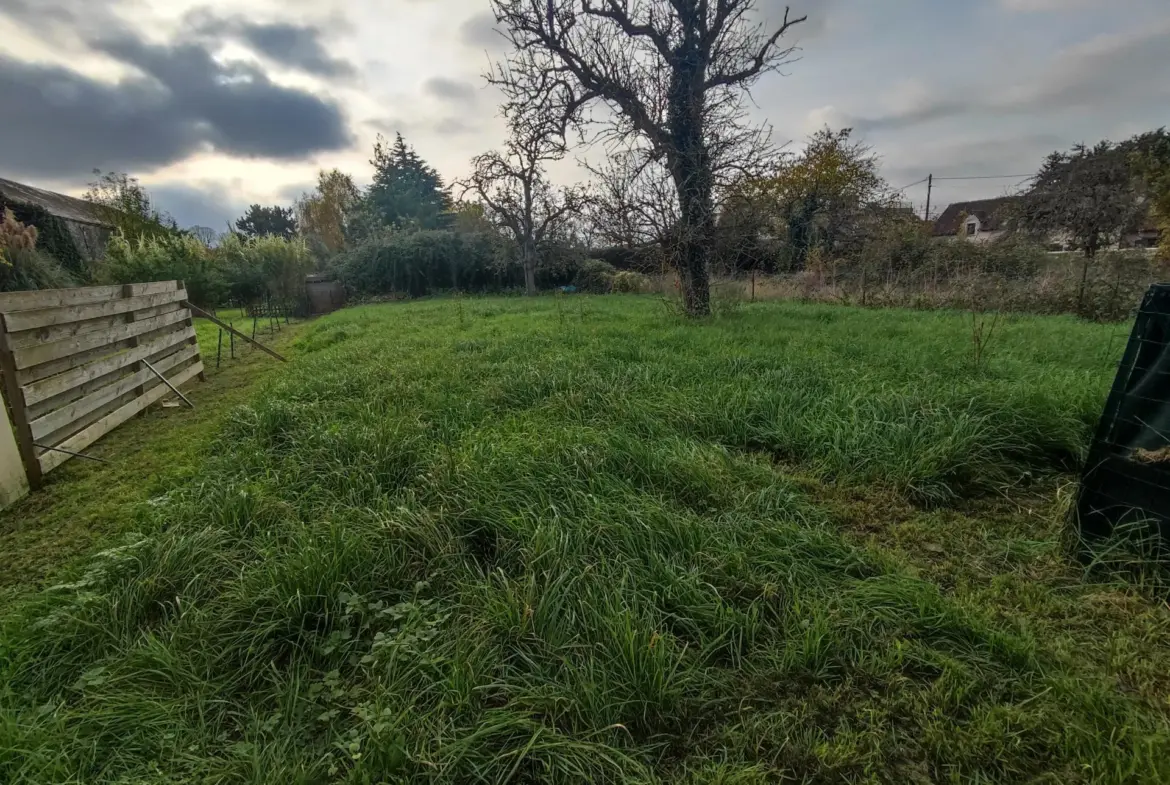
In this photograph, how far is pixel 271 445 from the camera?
356 cm

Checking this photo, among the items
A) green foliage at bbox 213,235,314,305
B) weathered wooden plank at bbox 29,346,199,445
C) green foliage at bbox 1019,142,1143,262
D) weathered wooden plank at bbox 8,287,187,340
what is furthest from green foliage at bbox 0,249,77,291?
green foliage at bbox 1019,142,1143,262

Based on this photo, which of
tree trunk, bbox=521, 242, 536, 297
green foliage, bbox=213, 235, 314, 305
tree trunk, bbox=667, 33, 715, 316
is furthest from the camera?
tree trunk, bbox=521, 242, 536, 297

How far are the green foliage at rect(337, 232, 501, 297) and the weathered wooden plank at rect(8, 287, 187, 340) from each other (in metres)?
17.9

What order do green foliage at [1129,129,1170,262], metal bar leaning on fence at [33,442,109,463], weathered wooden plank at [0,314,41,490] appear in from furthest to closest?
1. green foliage at [1129,129,1170,262]
2. metal bar leaning on fence at [33,442,109,463]
3. weathered wooden plank at [0,314,41,490]

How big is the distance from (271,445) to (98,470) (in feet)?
4.91

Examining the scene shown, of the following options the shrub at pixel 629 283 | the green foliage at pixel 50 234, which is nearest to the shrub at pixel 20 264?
the green foliage at pixel 50 234

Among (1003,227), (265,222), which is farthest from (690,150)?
(265,222)

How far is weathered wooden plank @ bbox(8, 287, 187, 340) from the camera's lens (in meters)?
3.59

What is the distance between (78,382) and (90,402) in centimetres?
23

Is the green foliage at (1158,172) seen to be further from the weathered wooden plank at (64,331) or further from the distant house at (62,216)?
the distant house at (62,216)

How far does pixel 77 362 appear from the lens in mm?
4332

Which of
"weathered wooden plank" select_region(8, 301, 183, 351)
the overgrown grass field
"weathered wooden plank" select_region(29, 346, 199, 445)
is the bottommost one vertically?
the overgrown grass field

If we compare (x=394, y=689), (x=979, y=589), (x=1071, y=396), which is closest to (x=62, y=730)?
(x=394, y=689)

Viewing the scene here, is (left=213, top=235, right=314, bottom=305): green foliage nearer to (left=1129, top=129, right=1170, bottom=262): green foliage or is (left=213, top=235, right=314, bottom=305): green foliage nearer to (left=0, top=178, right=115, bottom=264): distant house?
(left=0, top=178, right=115, bottom=264): distant house
